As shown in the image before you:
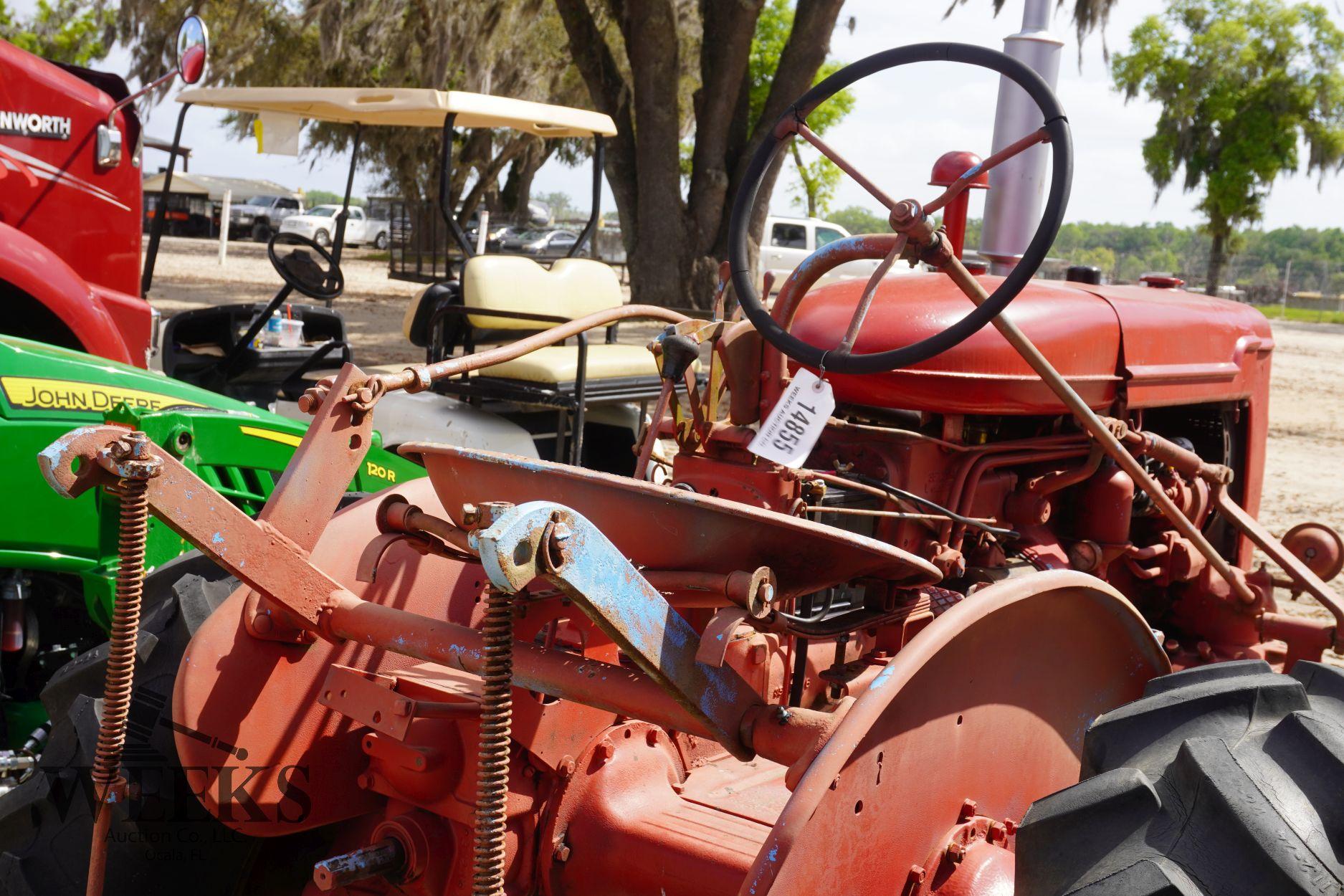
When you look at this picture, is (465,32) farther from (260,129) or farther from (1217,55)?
(1217,55)

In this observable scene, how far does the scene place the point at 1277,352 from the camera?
21.8 meters

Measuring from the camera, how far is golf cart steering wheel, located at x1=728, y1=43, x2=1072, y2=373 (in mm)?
2211

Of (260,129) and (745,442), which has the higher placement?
(260,129)

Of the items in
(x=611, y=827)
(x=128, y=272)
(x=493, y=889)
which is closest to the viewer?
(x=493, y=889)

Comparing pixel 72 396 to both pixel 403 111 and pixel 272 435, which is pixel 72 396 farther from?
pixel 403 111

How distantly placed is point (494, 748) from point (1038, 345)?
1.90m

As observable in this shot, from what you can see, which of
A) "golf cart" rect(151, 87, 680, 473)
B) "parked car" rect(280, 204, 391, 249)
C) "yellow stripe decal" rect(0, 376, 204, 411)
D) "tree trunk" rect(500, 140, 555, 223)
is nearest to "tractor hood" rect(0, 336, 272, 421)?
"yellow stripe decal" rect(0, 376, 204, 411)

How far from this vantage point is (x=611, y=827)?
204 centimetres

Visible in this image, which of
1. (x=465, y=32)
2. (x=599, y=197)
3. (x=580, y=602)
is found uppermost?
(x=465, y=32)

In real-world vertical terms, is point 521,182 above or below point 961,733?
above

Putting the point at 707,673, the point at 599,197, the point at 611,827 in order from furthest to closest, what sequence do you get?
the point at 599,197 → the point at 611,827 → the point at 707,673

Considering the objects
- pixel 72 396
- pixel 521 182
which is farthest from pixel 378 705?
pixel 521 182

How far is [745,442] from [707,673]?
95cm

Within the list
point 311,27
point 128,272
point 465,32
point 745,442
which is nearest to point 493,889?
point 745,442
